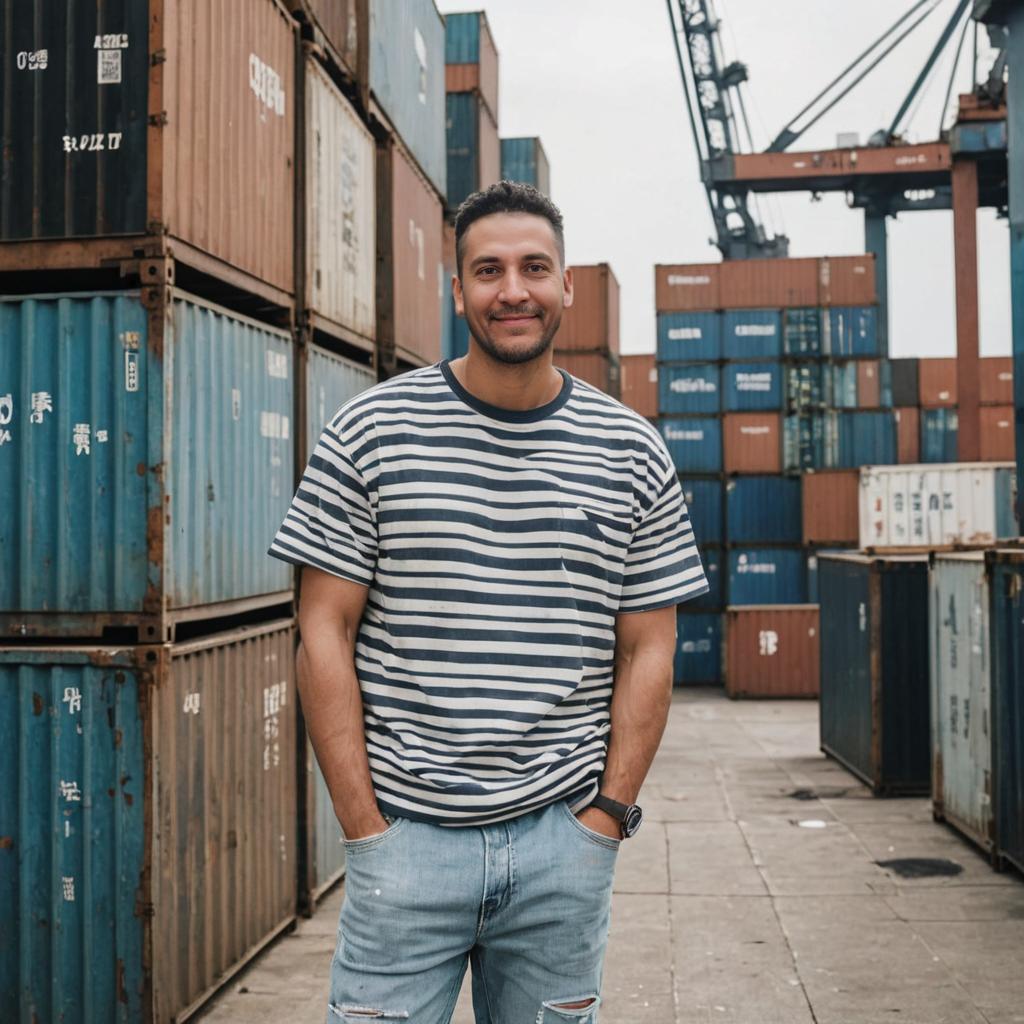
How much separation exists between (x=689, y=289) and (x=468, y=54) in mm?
6700

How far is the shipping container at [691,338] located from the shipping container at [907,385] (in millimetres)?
6461

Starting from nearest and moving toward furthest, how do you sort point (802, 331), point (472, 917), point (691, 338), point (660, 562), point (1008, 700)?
point (472, 917)
point (660, 562)
point (1008, 700)
point (802, 331)
point (691, 338)

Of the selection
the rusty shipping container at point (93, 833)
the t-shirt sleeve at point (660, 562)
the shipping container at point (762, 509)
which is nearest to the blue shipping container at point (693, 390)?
the shipping container at point (762, 509)

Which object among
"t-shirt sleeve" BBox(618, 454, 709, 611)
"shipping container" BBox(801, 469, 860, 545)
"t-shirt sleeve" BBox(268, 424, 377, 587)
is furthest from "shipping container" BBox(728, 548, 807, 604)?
"t-shirt sleeve" BBox(268, 424, 377, 587)

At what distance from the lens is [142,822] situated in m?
5.75

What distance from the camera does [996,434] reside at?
30375 millimetres

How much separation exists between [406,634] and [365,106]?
8044 millimetres

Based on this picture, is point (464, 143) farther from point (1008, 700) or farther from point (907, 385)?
point (1008, 700)

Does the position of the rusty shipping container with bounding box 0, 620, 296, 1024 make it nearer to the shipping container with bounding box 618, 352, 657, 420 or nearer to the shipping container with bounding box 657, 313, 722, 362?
the shipping container with bounding box 657, 313, 722, 362

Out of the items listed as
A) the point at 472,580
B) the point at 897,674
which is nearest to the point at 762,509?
the point at 897,674

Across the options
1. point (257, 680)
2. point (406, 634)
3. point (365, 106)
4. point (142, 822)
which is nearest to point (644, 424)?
point (406, 634)

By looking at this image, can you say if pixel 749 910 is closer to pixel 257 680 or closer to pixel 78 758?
pixel 257 680

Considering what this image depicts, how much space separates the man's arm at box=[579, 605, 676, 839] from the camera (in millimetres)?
2924

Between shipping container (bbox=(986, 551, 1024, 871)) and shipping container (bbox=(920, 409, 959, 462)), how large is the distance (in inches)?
818
